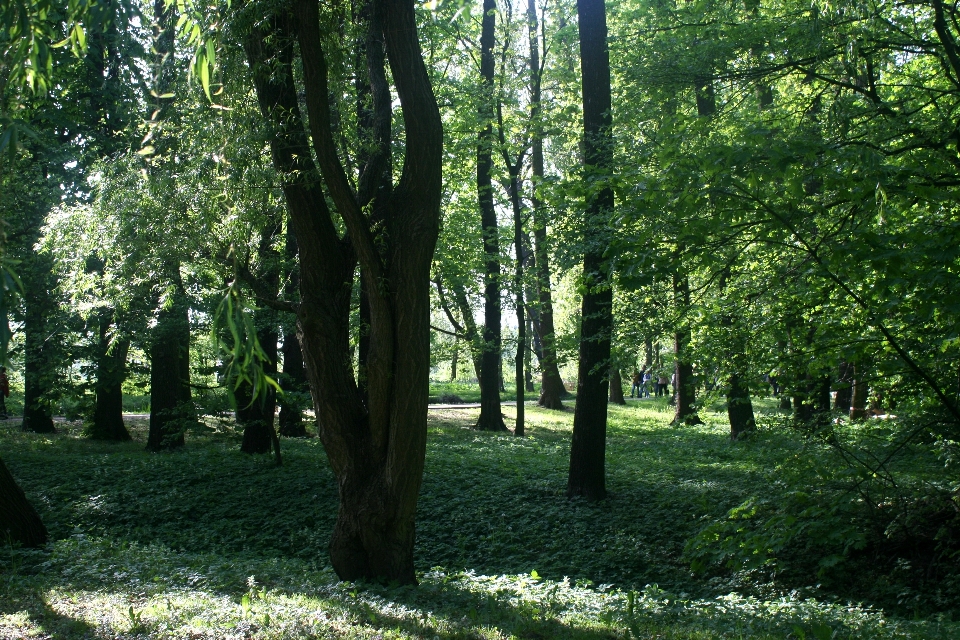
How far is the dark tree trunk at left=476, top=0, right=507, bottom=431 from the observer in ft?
56.6

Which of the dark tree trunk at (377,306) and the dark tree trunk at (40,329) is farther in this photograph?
the dark tree trunk at (40,329)

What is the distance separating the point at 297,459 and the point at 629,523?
6389mm

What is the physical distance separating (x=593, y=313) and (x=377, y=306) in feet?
14.2

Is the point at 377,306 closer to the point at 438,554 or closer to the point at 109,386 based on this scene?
the point at 438,554

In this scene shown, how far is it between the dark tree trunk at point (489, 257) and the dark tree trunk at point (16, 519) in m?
10.7

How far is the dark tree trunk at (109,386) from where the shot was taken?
1367 cm

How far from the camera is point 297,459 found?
13.1m

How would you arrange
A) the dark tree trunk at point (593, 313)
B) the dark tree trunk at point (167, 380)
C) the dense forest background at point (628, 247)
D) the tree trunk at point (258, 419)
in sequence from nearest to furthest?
the dense forest background at point (628, 247), the dark tree trunk at point (593, 313), the tree trunk at point (258, 419), the dark tree trunk at point (167, 380)

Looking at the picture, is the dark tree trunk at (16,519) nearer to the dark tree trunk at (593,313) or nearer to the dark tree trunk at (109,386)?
the dark tree trunk at (109,386)

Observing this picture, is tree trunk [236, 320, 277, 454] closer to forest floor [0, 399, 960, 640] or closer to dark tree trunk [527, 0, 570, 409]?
forest floor [0, 399, 960, 640]

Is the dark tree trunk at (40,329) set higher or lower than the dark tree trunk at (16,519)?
higher

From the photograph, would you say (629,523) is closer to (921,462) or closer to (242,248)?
(921,462)

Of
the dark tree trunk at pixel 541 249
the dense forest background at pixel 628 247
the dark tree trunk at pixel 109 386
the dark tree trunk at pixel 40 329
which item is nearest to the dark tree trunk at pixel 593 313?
the dense forest background at pixel 628 247

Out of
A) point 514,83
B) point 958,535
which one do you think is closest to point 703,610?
point 958,535
